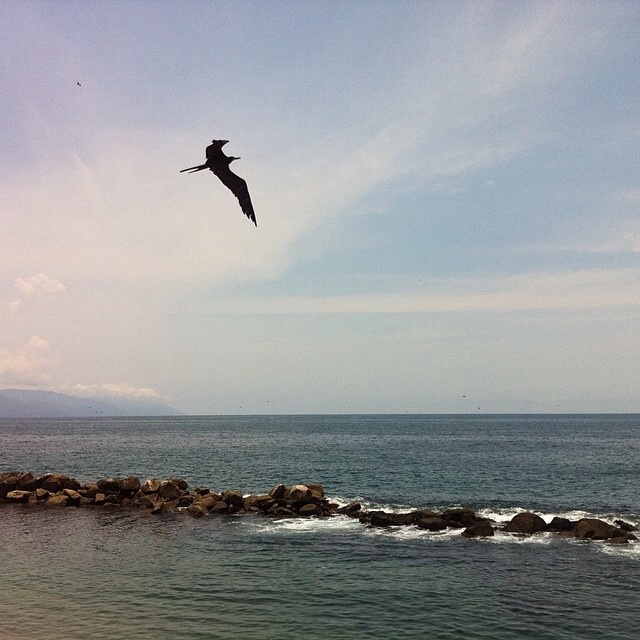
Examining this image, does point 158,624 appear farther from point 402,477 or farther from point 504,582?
point 402,477

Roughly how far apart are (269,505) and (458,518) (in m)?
12.0

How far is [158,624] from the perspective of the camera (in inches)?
672

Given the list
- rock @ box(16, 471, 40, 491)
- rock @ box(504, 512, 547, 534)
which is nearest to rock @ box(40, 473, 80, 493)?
rock @ box(16, 471, 40, 491)

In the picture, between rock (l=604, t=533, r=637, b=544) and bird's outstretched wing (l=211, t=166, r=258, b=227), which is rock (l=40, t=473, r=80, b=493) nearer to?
rock (l=604, t=533, r=637, b=544)

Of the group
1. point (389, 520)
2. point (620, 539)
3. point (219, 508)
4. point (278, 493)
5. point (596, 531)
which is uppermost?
point (278, 493)

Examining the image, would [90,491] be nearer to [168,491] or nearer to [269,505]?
[168,491]

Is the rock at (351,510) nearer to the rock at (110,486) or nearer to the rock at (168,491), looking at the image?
the rock at (168,491)

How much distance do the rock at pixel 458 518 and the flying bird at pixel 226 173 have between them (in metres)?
25.9

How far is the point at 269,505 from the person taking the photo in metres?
36.2

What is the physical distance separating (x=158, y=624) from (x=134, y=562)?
25.1 feet

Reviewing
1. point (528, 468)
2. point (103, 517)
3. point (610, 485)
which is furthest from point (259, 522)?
point (528, 468)

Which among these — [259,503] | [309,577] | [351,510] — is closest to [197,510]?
[259,503]

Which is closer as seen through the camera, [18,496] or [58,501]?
[58,501]

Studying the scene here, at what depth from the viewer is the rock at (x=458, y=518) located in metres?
31.4
